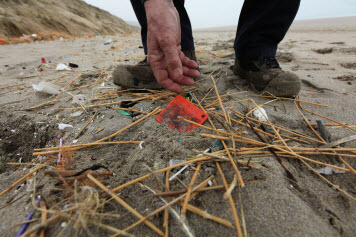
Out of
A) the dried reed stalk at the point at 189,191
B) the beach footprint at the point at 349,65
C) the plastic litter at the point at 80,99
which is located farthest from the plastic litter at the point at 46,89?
the beach footprint at the point at 349,65

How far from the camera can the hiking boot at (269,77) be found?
1.30 m

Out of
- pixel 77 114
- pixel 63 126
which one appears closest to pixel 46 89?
pixel 77 114

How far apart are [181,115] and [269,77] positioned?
33.9 inches

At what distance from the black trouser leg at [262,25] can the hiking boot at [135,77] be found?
2.97 feet

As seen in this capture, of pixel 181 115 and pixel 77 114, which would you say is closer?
pixel 181 115

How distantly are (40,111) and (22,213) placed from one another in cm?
96

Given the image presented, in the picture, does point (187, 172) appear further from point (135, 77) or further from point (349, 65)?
point (349, 65)

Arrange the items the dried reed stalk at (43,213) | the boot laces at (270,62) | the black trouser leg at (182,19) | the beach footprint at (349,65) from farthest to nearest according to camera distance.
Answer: the beach footprint at (349,65) → the black trouser leg at (182,19) → the boot laces at (270,62) → the dried reed stalk at (43,213)

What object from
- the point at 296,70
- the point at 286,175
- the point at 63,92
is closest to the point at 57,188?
the point at 286,175

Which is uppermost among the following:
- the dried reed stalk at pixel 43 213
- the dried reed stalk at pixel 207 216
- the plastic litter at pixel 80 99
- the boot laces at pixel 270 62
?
the boot laces at pixel 270 62

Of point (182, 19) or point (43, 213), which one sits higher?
point (182, 19)

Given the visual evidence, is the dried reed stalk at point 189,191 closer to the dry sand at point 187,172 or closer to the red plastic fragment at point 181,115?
the dry sand at point 187,172

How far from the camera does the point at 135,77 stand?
1.45m

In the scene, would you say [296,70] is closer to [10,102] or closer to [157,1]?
[157,1]
